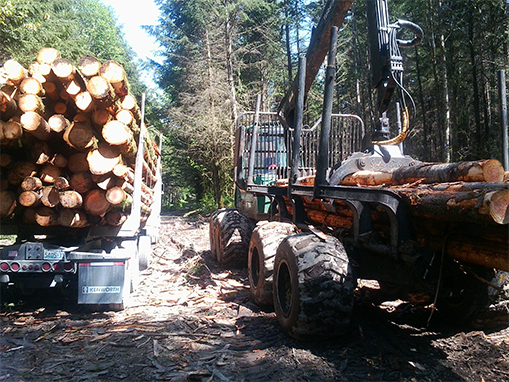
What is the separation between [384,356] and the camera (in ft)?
11.0

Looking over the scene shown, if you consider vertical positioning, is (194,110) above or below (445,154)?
above

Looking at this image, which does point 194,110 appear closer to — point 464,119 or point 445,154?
point 445,154

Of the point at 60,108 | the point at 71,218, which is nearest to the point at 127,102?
the point at 60,108

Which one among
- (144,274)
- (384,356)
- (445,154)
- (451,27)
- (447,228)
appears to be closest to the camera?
(447,228)

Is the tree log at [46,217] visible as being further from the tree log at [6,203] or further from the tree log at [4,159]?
the tree log at [4,159]

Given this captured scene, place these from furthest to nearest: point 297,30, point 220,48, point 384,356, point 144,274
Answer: point 297,30
point 220,48
point 144,274
point 384,356

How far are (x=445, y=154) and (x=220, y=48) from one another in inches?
510

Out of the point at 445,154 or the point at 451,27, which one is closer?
Result: the point at 445,154

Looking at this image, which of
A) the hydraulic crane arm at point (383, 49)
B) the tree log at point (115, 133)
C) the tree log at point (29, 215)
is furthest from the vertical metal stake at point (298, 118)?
the tree log at point (29, 215)

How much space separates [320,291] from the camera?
3439 millimetres

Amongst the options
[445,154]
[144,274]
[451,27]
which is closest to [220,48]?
[451,27]

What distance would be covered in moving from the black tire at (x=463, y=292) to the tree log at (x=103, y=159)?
12.7ft

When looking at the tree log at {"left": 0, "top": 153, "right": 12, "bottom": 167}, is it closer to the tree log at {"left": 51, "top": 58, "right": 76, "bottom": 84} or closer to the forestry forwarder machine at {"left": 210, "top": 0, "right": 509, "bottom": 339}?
the tree log at {"left": 51, "top": 58, "right": 76, "bottom": 84}

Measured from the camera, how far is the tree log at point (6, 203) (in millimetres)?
Answer: 4814
